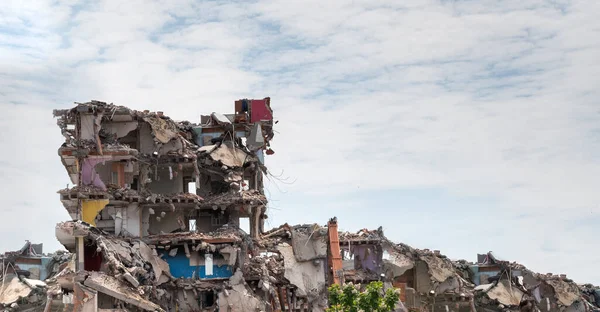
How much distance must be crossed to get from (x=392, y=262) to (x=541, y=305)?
598 inches

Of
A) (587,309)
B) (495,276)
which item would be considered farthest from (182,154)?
(587,309)

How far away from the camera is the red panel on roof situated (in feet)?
214

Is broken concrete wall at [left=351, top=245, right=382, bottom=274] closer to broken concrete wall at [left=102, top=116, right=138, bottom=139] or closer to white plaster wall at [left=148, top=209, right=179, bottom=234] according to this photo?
white plaster wall at [left=148, top=209, right=179, bottom=234]

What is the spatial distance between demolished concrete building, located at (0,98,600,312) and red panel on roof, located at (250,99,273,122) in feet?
0.31

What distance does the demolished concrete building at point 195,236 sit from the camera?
52616 millimetres

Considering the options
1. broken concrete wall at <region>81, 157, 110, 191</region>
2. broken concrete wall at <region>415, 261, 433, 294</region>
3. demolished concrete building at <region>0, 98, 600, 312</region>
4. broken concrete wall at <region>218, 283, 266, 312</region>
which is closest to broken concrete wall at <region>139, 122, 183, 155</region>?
demolished concrete building at <region>0, 98, 600, 312</region>

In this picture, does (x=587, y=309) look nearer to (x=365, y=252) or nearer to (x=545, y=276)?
(x=545, y=276)

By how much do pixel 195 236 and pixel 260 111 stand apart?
→ 12881mm

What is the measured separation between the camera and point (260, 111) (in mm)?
65375

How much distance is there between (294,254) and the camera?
2398 inches

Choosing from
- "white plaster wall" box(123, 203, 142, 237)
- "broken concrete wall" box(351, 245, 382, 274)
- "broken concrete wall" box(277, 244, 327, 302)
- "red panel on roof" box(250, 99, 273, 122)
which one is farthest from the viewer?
"red panel on roof" box(250, 99, 273, 122)

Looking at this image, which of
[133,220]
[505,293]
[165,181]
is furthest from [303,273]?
[505,293]

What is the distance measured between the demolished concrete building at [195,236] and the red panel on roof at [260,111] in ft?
0.31

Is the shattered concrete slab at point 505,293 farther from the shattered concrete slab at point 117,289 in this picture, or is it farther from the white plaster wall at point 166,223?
the shattered concrete slab at point 117,289
